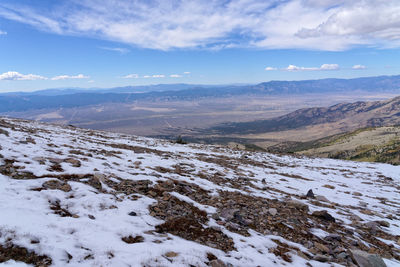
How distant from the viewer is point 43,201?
7586mm

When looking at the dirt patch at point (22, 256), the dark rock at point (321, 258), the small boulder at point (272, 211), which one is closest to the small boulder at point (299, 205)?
the small boulder at point (272, 211)

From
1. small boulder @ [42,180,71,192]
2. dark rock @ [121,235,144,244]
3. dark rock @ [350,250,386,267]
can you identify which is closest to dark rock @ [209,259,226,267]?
dark rock @ [121,235,144,244]

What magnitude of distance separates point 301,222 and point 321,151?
128 metres

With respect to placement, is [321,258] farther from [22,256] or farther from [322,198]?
[322,198]

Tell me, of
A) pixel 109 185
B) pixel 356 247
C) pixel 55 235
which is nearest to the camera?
pixel 55 235

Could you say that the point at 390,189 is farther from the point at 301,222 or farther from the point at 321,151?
the point at 321,151

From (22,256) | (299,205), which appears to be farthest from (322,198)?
(22,256)

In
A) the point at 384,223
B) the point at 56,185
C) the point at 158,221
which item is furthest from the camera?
the point at 384,223

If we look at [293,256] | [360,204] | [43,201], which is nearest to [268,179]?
[360,204]

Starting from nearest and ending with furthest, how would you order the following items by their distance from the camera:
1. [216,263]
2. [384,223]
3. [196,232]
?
[216,263], [196,232], [384,223]

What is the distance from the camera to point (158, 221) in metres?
8.02

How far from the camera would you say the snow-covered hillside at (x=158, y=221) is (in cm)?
564

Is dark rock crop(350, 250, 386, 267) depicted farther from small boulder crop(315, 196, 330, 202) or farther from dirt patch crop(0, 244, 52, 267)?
dirt patch crop(0, 244, 52, 267)

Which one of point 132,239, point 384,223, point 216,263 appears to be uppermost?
point 132,239
